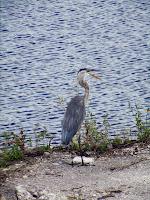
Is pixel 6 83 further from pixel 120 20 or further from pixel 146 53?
pixel 120 20

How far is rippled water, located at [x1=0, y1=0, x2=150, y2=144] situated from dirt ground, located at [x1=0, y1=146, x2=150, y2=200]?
2929 mm

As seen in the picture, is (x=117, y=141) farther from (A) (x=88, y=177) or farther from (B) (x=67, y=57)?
(B) (x=67, y=57)

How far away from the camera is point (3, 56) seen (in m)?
24.4

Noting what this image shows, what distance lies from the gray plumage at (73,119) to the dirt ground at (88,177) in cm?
72

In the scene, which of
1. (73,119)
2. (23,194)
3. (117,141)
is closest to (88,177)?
(73,119)

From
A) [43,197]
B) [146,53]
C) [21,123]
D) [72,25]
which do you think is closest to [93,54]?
[146,53]

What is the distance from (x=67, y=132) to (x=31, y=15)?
20.4 m

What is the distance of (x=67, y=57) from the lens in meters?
24.0

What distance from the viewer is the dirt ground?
10992mm

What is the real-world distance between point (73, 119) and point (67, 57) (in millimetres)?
11133

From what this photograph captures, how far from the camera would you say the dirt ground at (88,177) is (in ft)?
36.1

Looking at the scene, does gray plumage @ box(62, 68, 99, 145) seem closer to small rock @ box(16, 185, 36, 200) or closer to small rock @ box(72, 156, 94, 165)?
small rock @ box(72, 156, 94, 165)

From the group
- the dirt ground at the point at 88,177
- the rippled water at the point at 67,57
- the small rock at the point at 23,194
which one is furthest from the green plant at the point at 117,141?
the small rock at the point at 23,194

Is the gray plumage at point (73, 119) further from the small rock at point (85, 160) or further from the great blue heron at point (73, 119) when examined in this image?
the small rock at point (85, 160)
